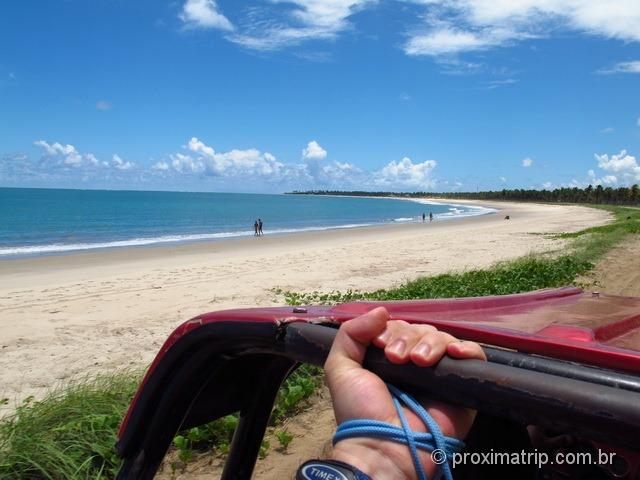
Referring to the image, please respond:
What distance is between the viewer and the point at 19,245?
93.2 feet

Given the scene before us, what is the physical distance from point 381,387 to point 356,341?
0.13m

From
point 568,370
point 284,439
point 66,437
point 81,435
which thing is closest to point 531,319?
point 568,370

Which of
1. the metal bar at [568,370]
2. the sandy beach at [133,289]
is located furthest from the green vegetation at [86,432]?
the metal bar at [568,370]

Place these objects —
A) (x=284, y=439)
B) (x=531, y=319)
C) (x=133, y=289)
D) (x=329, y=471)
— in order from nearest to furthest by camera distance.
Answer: (x=329, y=471) < (x=531, y=319) < (x=284, y=439) < (x=133, y=289)

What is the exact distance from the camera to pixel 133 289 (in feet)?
40.9

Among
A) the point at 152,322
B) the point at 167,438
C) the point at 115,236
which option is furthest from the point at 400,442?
the point at 115,236

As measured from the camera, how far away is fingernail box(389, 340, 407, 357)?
3.60 ft

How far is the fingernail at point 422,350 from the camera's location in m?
1.08

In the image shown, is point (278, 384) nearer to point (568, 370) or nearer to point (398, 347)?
point (398, 347)

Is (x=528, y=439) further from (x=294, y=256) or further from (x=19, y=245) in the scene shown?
(x=19, y=245)

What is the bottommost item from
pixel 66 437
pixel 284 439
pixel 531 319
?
pixel 284 439

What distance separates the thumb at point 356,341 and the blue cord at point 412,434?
0.47 feet

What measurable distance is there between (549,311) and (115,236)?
3545cm

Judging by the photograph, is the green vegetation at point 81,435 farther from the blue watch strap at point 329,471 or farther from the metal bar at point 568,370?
the metal bar at point 568,370
